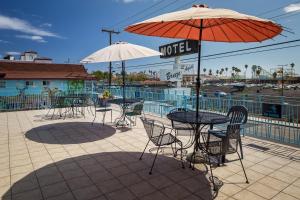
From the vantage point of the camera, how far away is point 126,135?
19.7 feet

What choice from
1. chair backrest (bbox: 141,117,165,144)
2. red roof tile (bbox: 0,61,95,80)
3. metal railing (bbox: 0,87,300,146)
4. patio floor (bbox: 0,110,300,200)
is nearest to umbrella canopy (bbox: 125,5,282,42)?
chair backrest (bbox: 141,117,165,144)

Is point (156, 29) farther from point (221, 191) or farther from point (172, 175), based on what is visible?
point (221, 191)

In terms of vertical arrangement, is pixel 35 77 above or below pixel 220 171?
above

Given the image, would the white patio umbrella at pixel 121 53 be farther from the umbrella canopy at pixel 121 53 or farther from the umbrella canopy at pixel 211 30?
the umbrella canopy at pixel 211 30

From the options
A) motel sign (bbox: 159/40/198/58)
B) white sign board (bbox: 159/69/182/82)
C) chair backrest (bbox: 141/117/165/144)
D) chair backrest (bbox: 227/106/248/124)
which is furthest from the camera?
white sign board (bbox: 159/69/182/82)

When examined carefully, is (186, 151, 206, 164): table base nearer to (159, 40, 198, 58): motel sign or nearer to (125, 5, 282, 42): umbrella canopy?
(125, 5, 282, 42): umbrella canopy

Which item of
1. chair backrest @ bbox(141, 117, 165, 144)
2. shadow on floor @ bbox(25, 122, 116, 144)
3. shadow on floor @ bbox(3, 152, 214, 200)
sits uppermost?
chair backrest @ bbox(141, 117, 165, 144)

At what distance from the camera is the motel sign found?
41.1 ft

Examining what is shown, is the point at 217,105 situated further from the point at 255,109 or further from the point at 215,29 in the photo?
the point at 215,29

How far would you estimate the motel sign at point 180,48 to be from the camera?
41.1 ft

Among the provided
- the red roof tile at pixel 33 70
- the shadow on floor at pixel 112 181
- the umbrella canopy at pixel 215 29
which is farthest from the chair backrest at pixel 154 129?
the red roof tile at pixel 33 70

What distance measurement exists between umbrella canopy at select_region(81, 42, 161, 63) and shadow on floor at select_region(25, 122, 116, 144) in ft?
6.84

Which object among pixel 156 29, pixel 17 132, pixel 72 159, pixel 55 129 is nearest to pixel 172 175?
pixel 72 159

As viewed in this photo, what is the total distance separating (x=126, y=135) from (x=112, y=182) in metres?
2.70
